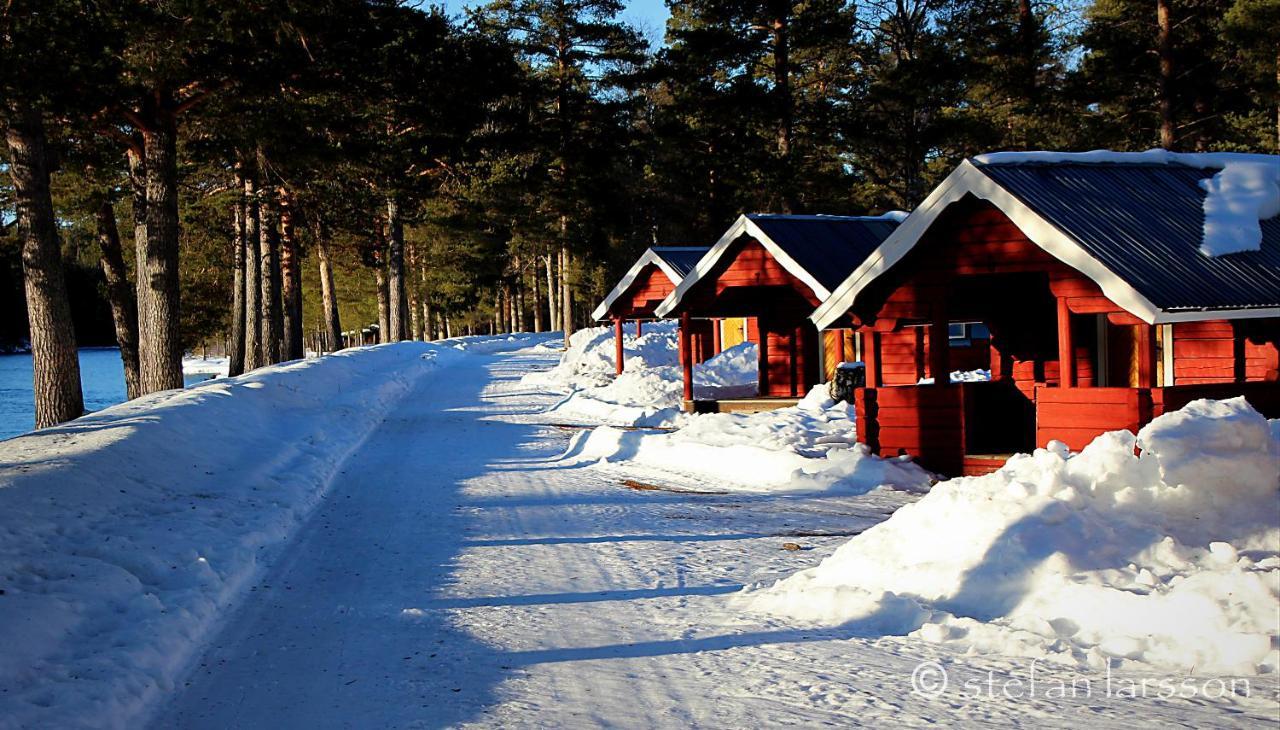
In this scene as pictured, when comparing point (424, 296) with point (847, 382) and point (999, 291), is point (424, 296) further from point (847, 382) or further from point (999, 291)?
point (999, 291)

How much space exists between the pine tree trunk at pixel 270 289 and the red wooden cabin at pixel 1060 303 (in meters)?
21.6

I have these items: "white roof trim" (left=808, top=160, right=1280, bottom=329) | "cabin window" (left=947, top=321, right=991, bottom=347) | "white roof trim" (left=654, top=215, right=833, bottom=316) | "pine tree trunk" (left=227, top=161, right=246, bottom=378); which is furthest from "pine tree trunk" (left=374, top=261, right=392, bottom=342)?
"white roof trim" (left=808, top=160, right=1280, bottom=329)

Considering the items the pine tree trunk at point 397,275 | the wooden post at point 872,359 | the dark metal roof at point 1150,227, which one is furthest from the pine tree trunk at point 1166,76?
the pine tree trunk at point 397,275

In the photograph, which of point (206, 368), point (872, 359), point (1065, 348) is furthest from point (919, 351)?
point (206, 368)

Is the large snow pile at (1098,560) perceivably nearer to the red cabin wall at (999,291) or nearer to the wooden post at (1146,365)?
the wooden post at (1146,365)

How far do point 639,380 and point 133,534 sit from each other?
2010cm

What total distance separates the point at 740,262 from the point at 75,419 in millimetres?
13480

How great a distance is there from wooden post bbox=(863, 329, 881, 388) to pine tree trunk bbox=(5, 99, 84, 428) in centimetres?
1213

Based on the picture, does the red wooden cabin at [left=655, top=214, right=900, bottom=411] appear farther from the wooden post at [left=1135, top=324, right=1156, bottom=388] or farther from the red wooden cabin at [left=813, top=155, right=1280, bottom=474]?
the wooden post at [left=1135, top=324, right=1156, bottom=388]

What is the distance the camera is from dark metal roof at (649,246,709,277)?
100ft

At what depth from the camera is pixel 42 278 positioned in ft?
52.9

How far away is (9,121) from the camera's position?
15.8m

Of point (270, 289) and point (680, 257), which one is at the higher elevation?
point (680, 257)

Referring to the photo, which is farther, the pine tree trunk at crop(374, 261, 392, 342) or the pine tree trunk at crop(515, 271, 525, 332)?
the pine tree trunk at crop(515, 271, 525, 332)
